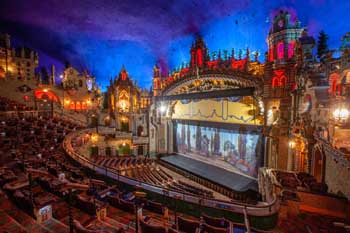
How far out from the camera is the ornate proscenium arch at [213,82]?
46.2ft

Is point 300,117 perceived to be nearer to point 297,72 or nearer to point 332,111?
point 332,111

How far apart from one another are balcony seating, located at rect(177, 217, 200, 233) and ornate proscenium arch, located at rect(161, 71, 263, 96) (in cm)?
1142

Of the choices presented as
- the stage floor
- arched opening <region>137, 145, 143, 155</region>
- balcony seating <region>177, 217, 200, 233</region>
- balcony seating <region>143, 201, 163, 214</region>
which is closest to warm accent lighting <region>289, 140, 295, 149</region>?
the stage floor

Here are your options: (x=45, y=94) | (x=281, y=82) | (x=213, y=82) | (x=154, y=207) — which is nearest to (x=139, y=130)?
(x=213, y=82)

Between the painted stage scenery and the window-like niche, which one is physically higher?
the window-like niche

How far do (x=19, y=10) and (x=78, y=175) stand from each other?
2315 cm

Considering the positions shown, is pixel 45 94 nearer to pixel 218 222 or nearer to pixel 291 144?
pixel 218 222

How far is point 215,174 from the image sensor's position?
51.9 ft

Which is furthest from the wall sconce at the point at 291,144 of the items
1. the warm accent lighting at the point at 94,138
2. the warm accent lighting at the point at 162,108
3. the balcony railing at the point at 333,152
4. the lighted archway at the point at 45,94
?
the lighted archway at the point at 45,94

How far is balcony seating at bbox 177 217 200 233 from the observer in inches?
188

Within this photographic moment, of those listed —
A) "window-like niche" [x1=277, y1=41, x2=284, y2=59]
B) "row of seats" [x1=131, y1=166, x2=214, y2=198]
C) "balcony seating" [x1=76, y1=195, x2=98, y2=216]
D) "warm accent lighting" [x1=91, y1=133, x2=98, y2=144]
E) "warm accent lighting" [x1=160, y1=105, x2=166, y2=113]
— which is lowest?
"row of seats" [x1=131, y1=166, x2=214, y2=198]

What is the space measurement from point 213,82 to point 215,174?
9127mm

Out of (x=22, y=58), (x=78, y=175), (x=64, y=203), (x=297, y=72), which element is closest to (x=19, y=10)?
(x=22, y=58)

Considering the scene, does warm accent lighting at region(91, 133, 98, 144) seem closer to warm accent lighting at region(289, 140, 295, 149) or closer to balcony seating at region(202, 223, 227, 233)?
balcony seating at region(202, 223, 227, 233)
